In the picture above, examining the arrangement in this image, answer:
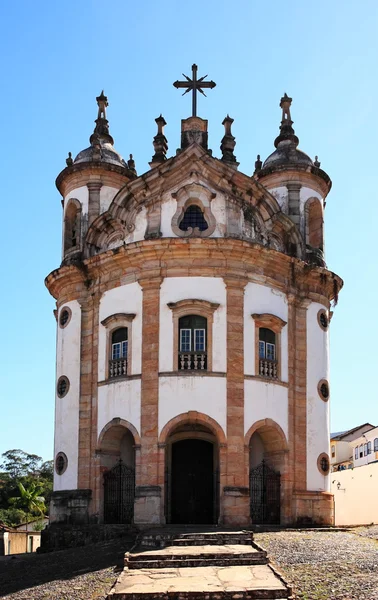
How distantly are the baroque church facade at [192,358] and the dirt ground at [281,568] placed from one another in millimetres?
3338

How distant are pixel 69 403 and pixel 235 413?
6028 millimetres

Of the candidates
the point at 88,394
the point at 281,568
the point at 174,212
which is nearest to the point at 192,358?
the point at 88,394

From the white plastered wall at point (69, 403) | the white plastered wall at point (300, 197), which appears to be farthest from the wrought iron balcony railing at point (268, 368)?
the white plastered wall at point (69, 403)

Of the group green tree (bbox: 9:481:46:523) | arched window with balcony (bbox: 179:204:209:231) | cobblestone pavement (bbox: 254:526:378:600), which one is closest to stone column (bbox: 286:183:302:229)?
arched window with balcony (bbox: 179:204:209:231)

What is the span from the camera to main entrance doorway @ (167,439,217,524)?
25.2 meters

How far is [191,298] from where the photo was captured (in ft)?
80.4

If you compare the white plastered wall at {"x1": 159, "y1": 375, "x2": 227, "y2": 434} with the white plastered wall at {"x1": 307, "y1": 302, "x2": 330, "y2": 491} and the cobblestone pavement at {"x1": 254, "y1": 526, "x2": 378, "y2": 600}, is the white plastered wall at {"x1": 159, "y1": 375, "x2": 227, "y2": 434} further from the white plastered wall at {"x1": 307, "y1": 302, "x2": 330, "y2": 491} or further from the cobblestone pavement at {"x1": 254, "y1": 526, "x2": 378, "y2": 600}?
the cobblestone pavement at {"x1": 254, "y1": 526, "x2": 378, "y2": 600}

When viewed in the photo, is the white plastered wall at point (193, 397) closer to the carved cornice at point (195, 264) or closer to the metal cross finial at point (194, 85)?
the carved cornice at point (195, 264)

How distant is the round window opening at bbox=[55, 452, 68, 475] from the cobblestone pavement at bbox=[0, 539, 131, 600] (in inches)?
187

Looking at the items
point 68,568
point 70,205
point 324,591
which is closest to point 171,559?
point 68,568

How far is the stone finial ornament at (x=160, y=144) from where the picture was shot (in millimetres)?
30141

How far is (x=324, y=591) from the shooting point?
1325 cm

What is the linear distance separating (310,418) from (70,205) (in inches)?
454

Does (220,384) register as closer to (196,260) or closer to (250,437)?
(250,437)
